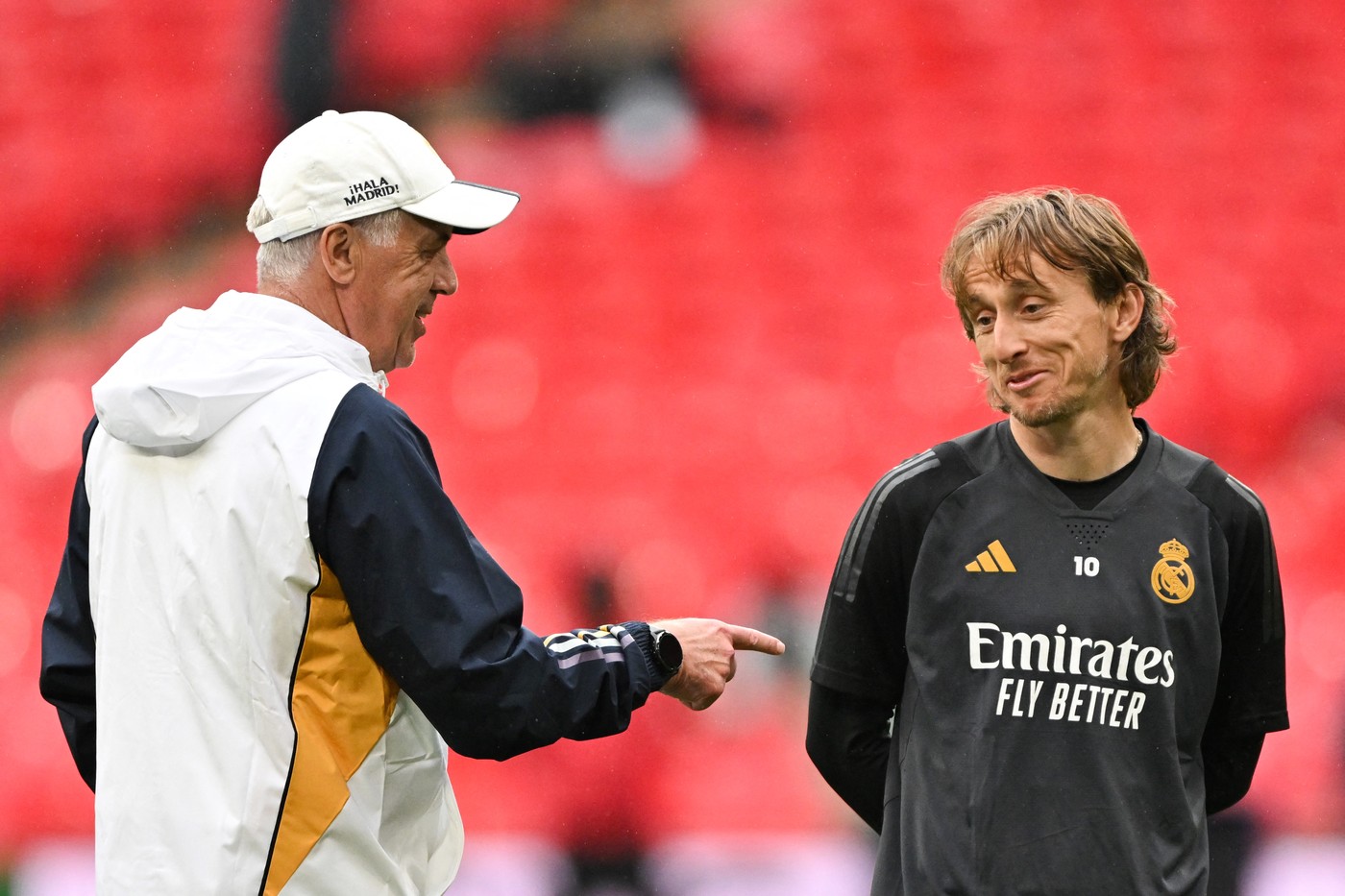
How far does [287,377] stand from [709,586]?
7.97 ft

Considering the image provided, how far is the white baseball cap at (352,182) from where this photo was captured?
146cm

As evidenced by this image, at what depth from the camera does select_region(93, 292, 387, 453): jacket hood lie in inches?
51.8

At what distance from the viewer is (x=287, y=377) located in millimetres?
1354

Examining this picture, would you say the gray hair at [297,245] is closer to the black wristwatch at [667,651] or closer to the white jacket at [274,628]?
the white jacket at [274,628]

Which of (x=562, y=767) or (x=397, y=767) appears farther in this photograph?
(x=562, y=767)

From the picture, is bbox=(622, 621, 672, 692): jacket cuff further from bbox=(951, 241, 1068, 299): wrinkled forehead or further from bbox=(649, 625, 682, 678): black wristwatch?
bbox=(951, 241, 1068, 299): wrinkled forehead

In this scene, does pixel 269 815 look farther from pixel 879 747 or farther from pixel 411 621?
pixel 879 747

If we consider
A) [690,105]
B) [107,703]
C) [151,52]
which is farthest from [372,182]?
[151,52]

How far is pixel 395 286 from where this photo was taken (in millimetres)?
1506

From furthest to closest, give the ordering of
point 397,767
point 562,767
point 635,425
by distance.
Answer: point 635,425
point 562,767
point 397,767

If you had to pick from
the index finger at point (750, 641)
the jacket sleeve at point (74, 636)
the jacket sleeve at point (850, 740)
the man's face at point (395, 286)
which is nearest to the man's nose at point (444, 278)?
the man's face at point (395, 286)

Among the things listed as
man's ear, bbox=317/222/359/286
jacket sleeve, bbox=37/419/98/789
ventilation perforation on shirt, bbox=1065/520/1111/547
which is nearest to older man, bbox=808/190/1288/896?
ventilation perforation on shirt, bbox=1065/520/1111/547

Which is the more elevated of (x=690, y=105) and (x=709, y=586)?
(x=690, y=105)

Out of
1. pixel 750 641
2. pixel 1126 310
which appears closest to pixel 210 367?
pixel 750 641
